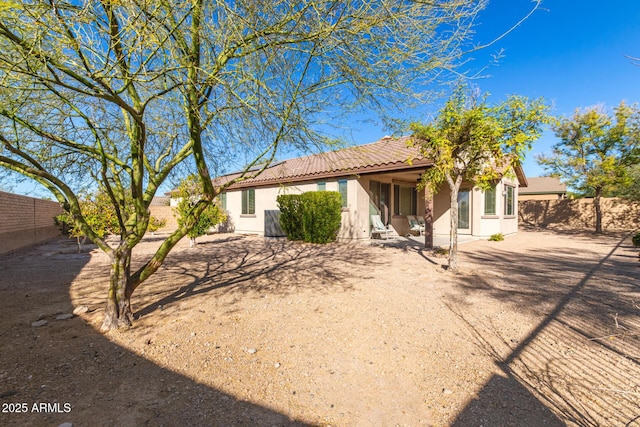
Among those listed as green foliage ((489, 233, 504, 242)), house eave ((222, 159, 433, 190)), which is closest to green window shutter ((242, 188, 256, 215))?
house eave ((222, 159, 433, 190))

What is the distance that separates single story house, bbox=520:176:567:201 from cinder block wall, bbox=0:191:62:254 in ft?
138

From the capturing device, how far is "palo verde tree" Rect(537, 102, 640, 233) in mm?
15992

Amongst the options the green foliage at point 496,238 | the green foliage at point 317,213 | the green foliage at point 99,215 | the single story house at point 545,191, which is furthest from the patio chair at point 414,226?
the single story house at point 545,191

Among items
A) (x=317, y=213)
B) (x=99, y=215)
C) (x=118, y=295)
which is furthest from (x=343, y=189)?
(x=118, y=295)

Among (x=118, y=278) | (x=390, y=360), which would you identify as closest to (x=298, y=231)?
(x=118, y=278)

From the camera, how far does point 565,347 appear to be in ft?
10.5

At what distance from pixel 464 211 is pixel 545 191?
28501 mm

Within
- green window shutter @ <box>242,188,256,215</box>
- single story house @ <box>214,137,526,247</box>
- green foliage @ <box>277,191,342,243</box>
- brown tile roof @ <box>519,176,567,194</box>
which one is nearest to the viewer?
single story house @ <box>214,137,526,247</box>

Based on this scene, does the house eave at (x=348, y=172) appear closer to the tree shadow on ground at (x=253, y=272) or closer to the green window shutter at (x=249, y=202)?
the green window shutter at (x=249, y=202)

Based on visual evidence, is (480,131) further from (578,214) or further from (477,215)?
(578,214)

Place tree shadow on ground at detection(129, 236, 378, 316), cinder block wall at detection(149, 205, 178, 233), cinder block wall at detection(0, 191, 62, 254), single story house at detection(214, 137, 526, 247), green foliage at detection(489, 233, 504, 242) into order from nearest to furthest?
1. tree shadow on ground at detection(129, 236, 378, 316)
2. cinder block wall at detection(0, 191, 62, 254)
3. single story house at detection(214, 137, 526, 247)
4. green foliage at detection(489, 233, 504, 242)
5. cinder block wall at detection(149, 205, 178, 233)

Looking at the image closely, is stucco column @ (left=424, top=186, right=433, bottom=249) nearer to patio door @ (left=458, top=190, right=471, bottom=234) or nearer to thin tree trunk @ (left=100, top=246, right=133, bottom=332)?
patio door @ (left=458, top=190, right=471, bottom=234)

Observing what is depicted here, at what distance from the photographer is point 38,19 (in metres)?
2.19

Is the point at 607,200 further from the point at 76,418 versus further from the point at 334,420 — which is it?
the point at 76,418
